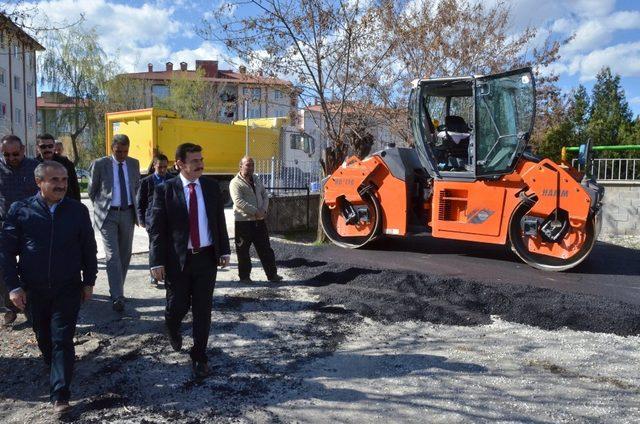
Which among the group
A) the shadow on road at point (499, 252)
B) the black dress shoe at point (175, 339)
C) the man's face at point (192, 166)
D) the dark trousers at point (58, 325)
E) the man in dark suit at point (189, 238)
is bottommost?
the black dress shoe at point (175, 339)

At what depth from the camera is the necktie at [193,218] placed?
425cm

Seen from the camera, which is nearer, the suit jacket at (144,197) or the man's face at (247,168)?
the suit jacket at (144,197)

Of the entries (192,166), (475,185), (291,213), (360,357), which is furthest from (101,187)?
(291,213)

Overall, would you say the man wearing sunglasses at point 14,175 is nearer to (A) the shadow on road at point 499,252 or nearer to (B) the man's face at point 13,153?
(B) the man's face at point 13,153

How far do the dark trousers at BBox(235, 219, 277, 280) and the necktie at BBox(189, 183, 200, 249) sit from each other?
280cm

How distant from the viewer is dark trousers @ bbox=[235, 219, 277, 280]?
712cm

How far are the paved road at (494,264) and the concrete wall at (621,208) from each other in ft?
5.78

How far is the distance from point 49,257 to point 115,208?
2264 mm

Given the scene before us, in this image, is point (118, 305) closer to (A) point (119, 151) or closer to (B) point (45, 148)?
(A) point (119, 151)

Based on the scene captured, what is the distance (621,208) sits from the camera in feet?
40.4

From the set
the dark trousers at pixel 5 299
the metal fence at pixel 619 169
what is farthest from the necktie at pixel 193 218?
the metal fence at pixel 619 169

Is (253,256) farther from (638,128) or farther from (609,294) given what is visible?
(638,128)

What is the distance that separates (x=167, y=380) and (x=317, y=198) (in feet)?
30.0

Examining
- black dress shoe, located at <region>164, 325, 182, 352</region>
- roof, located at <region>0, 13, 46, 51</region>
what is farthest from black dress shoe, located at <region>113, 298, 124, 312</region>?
roof, located at <region>0, 13, 46, 51</region>
